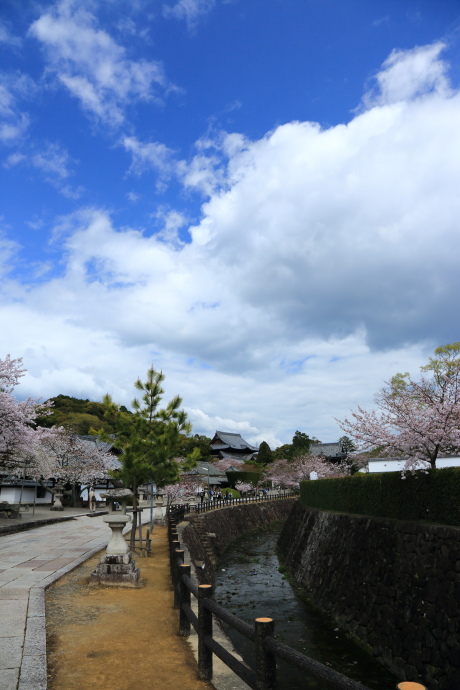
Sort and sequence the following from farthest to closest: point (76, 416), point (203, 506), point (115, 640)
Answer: point (76, 416) < point (203, 506) < point (115, 640)

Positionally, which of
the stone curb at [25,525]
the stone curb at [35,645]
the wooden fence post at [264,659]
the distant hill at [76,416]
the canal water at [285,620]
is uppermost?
the distant hill at [76,416]

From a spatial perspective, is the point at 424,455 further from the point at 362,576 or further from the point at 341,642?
the point at 341,642

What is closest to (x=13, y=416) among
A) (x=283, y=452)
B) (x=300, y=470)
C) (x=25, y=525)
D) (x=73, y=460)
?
(x=25, y=525)

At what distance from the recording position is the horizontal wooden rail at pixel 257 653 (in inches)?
116

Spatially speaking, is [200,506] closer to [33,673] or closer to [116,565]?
[116,565]

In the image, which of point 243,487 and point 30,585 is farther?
point 243,487

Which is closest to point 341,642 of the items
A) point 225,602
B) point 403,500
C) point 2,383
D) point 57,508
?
point 403,500

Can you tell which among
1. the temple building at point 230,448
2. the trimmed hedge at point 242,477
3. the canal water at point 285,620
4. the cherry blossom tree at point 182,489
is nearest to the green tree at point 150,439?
the cherry blossom tree at point 182,489

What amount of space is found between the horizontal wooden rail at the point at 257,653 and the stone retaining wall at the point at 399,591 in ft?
15.2

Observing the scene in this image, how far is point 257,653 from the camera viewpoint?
3934 millimetres

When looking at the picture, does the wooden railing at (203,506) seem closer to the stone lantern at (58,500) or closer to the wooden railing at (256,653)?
the stone lantern at (58,500)

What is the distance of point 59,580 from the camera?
9.53 meters

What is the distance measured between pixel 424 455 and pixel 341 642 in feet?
16.3

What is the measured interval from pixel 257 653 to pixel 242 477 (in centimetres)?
5215
